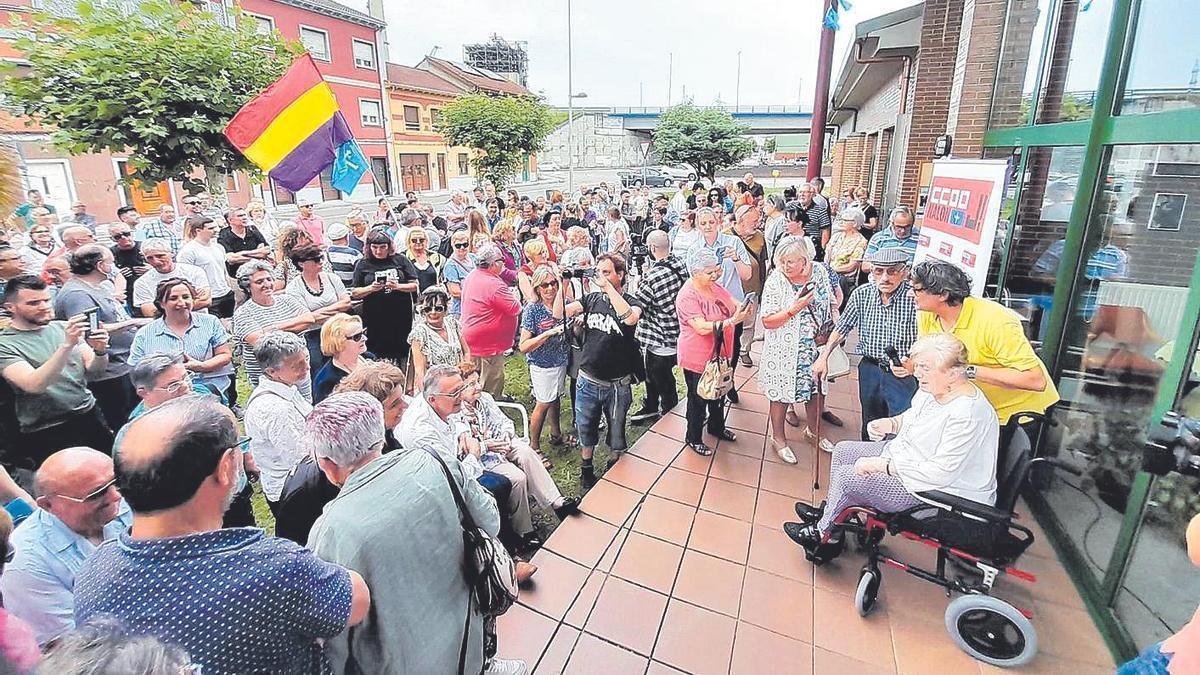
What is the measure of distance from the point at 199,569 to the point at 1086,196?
156 inches

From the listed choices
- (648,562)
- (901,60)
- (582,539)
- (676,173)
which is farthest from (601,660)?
(676,173)

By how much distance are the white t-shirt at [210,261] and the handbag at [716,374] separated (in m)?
4.68

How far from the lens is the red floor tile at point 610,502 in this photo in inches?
127

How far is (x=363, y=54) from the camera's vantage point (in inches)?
1161

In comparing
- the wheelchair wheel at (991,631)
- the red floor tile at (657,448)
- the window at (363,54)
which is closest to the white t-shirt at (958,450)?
the wheelchair wheel at (991,631)

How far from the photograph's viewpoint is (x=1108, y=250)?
277 cm

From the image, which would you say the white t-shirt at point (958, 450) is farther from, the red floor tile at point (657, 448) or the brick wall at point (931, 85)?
the brick wall at point (931, 85)

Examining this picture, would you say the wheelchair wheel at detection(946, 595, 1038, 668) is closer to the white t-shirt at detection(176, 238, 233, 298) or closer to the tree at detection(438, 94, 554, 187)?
the white t-shirt at detection(176, 238, 233, 298)

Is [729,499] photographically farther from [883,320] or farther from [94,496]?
[94,496]

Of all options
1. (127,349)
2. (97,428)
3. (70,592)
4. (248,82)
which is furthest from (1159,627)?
(248,82)

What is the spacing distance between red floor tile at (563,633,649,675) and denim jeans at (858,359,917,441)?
81.2 inches

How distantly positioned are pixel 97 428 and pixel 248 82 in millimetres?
6244

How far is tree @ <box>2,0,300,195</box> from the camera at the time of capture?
6.48 metres

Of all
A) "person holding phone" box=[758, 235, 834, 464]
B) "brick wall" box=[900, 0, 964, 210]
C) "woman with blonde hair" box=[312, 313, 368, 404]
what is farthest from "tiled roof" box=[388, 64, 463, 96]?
"person holding phone" box=[758, 235, 834, 464]
